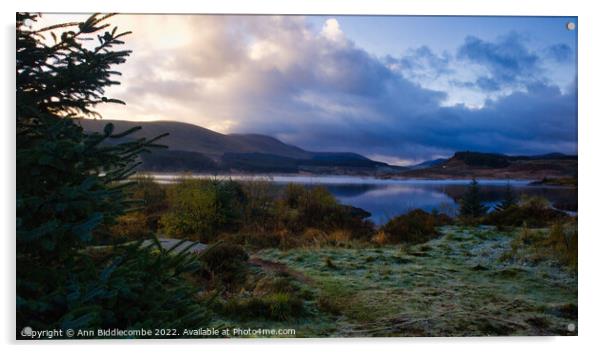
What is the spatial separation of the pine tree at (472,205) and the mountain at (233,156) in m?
0.86

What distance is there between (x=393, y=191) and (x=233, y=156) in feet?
5.77

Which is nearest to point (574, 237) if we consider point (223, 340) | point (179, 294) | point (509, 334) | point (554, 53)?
point (509, 334)

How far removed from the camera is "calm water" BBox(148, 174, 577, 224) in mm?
5098

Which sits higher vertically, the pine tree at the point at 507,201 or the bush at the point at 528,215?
the pine tree at the point at 507,201

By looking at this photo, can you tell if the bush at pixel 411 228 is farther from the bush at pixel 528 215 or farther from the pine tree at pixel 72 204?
the pine tree at pixel 72 204

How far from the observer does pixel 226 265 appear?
515cm

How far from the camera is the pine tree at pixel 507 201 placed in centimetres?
527

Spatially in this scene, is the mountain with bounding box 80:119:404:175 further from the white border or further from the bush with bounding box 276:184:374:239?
the white border

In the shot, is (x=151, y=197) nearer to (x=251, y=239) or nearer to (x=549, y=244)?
(x=251, y=239)

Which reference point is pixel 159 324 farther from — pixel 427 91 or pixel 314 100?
pixel 427 91

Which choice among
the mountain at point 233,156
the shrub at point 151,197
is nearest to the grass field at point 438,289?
the mountain at point 233,156

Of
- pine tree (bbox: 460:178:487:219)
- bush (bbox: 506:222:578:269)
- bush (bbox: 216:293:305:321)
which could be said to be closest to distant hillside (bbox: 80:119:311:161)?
bush (bbox: 216:293:305:321)
